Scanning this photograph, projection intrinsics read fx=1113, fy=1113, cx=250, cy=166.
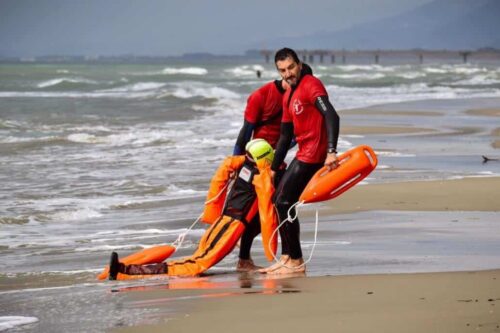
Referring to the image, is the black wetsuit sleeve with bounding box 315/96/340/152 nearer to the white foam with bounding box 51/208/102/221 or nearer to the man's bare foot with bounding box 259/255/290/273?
the man's bare foot with bounding box 259/255/290/273

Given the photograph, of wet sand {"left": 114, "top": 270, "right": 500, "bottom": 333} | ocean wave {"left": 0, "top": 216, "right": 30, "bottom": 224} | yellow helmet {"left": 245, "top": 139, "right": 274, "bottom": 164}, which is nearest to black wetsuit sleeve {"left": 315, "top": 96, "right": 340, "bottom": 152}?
yellow helmet {"left": 245, "top": 139, "right": 274, "bottom": 164}

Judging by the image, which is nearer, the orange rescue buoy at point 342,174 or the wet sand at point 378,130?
the orange rescue buoy at point 342,174

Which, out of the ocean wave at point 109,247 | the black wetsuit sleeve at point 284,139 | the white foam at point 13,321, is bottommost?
the ocean wave at point 109,247

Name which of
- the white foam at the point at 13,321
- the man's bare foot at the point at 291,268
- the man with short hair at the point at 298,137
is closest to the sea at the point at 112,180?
the white foam at the point at 13,321

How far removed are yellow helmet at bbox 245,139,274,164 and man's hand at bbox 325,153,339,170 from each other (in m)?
0.62

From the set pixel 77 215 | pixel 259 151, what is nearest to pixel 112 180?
pixel 77 215

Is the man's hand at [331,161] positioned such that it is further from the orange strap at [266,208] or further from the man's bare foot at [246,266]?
the man's bare foot at [246,266]

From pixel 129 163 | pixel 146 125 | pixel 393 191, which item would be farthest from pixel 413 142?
pixel 146 125

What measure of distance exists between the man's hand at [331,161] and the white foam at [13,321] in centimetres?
228

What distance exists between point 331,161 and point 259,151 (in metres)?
0.70

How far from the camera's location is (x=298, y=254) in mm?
7656

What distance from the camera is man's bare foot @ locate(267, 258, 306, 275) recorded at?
754cm

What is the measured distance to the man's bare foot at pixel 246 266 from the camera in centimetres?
790

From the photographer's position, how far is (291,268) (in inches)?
297
